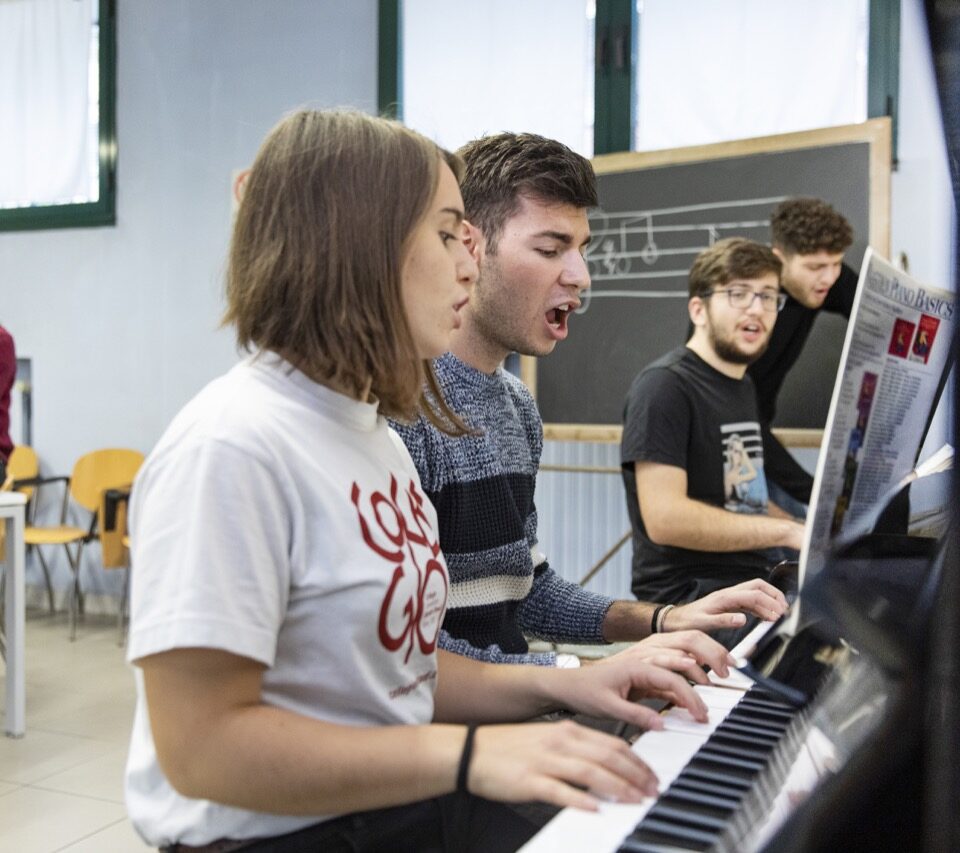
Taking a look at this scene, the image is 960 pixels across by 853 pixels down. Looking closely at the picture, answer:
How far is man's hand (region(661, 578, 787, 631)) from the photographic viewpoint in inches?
40.6

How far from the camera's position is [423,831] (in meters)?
0.80

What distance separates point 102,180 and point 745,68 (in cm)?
204

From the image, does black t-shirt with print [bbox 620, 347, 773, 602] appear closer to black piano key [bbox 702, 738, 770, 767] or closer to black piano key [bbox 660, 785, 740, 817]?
black piano key [bbox 702, 738, 770, 767]

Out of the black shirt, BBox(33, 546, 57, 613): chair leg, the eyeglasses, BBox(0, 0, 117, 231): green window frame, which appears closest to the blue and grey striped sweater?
the eyeglasses

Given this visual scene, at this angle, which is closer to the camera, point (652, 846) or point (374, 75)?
point (652, 846)

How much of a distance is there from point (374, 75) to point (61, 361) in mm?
1514

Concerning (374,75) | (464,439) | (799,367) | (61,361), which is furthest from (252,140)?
(464,439)

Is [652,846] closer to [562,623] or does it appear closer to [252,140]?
[562,623]

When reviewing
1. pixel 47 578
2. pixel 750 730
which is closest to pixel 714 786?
pixel 750 730

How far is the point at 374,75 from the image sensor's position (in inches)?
134

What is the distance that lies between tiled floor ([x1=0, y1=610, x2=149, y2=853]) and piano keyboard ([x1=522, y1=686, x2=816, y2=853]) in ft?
4.79

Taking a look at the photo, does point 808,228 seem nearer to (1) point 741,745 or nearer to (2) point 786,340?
(2) point 786,340

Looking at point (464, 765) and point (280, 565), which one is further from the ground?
point (280, 565)

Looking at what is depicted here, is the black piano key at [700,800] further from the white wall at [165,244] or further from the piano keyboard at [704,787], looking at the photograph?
the white wall at [165,244]
